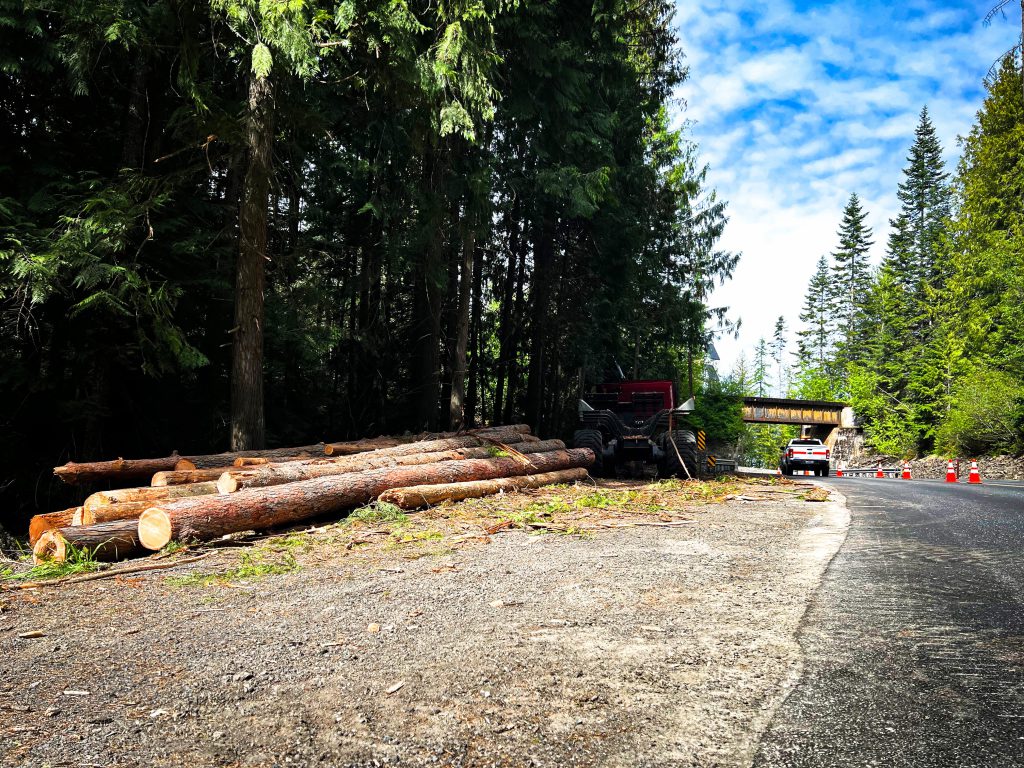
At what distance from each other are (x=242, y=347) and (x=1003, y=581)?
34.1ft

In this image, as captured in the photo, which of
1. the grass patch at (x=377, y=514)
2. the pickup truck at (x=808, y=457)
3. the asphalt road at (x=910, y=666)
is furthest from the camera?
the pickup truck at (x=808, y=457)

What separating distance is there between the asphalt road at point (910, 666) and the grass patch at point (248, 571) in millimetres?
4490

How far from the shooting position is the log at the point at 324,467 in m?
7.94

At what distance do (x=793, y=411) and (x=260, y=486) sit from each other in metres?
56.2

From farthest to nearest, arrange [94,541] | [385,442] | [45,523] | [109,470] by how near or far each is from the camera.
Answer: [385,442]
[109,470]
[45,523]
[94,541]

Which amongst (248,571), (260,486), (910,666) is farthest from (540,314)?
(910,666)

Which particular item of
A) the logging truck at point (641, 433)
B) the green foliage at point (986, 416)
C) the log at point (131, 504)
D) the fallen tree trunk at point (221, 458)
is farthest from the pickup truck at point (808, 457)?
the log at point (131, 504)

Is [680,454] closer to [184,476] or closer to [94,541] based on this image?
[184,476]

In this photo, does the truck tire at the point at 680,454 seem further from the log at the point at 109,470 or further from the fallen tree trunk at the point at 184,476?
the log at the point at 109,470

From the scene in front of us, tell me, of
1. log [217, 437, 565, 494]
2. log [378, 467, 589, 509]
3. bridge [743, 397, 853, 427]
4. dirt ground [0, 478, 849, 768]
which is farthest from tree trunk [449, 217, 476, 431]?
bridge [743, 397, 853, 427]

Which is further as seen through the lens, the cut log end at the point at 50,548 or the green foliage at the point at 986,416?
the green foliage at the point at 986,416

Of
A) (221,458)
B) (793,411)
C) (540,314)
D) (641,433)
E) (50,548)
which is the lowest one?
(50,548)

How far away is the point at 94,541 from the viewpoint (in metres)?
6.16

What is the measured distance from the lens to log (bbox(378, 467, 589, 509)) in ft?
29.8
